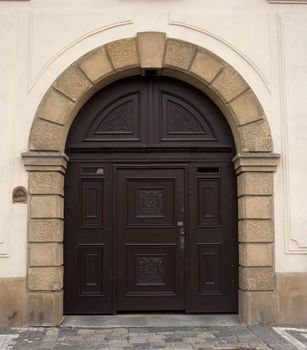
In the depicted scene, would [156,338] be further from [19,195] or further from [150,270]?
[19,195]

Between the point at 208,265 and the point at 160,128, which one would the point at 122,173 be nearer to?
the point at 160,128

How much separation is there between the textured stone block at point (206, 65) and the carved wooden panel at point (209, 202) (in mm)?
1496

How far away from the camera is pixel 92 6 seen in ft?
23.6

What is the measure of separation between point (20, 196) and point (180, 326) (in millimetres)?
2820

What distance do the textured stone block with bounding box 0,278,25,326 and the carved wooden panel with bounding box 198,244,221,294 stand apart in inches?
100

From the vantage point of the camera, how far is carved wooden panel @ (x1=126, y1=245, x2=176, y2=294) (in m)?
7.28

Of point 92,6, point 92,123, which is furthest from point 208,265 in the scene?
point 92,6

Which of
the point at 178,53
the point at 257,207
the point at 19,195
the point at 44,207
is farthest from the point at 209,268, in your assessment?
the point at 178,53

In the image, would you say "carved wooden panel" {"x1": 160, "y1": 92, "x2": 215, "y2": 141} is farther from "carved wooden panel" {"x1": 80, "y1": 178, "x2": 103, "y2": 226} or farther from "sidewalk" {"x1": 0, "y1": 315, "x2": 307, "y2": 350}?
"sidewalk" {"x1": 0, "y1": 315, "x2": 307, "y2": 350}

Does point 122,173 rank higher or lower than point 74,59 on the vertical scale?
lower

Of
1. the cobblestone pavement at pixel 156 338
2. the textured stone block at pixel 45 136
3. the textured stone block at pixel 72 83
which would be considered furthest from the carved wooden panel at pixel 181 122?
the cobblestone pavement at pixel 156 338

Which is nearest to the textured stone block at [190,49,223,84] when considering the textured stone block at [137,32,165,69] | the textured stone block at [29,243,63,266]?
the textured stone block at [137,32,165,69]

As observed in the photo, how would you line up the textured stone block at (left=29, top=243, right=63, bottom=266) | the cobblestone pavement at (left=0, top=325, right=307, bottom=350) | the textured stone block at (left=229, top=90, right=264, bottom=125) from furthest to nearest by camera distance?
the textured stone block at (left=229, top=90, right=264, bottom=125), the textured stone block at (left=29, top=243, right=63, bottom=266), the cobblestone pavement at (left=0, top=325, right=307, bottom=350)

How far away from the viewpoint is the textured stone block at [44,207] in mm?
6816
